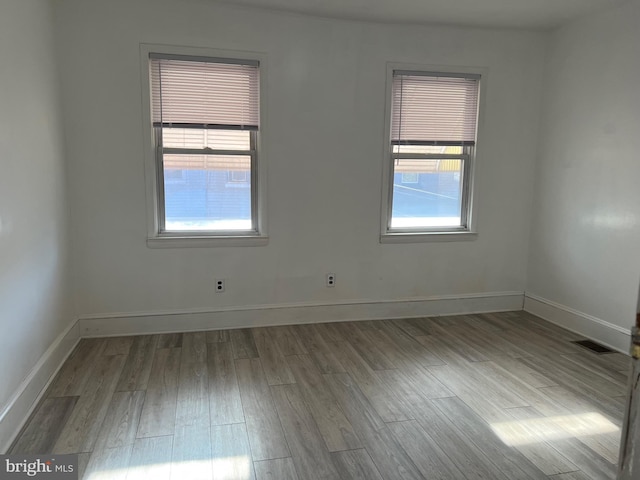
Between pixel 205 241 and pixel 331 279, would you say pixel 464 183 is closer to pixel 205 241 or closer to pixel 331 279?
pixel 331 279

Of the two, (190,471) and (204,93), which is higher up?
(204,93)

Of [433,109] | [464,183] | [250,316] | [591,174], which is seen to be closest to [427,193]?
[464,183]

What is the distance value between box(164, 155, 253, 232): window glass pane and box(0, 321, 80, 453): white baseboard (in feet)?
3.77

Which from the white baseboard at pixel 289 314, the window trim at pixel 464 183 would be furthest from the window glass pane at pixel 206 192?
the window trim at pixel 464 183

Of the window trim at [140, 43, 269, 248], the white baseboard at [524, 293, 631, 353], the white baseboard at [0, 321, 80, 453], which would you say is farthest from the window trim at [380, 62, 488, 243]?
the white baseboard at [0, 321, 80, 453]

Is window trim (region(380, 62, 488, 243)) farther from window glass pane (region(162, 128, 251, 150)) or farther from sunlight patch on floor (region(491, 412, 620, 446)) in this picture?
sunlight patch on floor (region(491, 412, 620, 446))

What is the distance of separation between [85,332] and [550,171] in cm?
434

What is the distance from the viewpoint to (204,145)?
373 centimetres

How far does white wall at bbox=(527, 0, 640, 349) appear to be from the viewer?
348 cm

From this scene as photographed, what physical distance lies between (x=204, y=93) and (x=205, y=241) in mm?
1205

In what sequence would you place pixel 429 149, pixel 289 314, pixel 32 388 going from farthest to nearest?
pixel 429 149, pixel 289 314, pixel 32 388

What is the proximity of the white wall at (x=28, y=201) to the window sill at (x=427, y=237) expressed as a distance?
2670mm

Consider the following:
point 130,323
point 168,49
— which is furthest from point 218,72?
point 130,323

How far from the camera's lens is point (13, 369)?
2.39 meters
